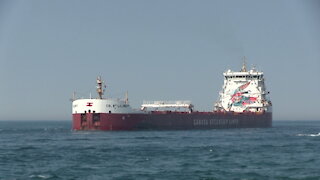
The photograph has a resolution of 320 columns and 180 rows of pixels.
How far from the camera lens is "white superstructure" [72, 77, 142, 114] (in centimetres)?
8606

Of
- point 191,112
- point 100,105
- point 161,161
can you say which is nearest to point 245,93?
point 191,112

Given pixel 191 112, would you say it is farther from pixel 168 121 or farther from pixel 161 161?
pixel 161 161

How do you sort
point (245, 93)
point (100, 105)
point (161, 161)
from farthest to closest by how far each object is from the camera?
point (245, 93), point (100, 105), point (161, 161)

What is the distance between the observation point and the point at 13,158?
1922 inches

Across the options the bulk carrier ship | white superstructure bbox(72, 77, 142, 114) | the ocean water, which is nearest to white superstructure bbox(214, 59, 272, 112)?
the bulk carrier ship

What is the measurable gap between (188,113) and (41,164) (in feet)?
184

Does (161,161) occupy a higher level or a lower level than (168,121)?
lower

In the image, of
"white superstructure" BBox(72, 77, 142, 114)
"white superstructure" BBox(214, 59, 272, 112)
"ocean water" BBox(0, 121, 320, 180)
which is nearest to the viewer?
"ocean water" BBox(0, 121, 320, 180)

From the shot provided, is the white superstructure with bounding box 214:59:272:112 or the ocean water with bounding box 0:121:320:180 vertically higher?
the white superstructure with bounding box 214:59:272:112

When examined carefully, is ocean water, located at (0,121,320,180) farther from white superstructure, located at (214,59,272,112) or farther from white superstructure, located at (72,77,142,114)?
white superstructure, located at (214,59,272,112)

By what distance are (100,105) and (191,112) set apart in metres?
19.8

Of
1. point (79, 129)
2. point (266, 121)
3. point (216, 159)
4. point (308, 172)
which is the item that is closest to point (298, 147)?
point (216, 159)

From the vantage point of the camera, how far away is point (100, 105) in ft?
283

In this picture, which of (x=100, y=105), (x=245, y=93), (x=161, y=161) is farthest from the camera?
(x=245, y=93)
